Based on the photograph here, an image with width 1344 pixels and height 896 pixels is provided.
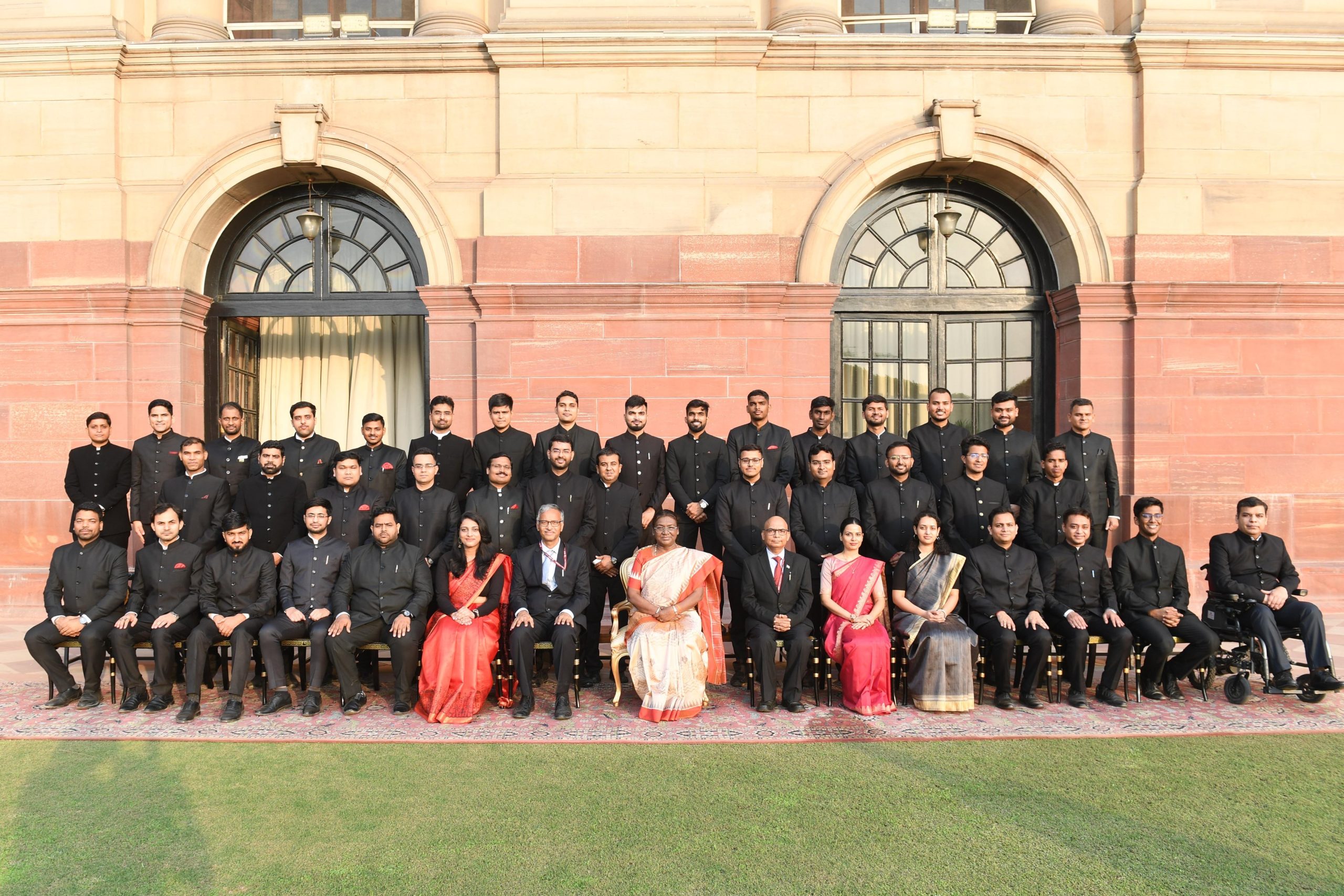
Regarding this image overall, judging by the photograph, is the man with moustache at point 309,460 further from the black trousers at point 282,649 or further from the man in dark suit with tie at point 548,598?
the man in dark suit with tie at point 548,598

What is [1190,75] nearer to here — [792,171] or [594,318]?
[792,171]

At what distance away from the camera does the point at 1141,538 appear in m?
6.64

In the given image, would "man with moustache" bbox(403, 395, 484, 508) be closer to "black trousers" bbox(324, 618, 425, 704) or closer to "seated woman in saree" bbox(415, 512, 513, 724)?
"seated woman in saree" bbox(415, 512, 513, 724)

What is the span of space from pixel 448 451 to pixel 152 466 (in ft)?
8.24

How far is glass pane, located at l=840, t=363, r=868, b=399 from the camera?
33.2 feet

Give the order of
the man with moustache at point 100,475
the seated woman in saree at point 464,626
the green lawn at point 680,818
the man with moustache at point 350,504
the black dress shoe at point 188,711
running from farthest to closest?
the man with moustache at point 100,475, the man with moustache at point 350,504, the seated woman in saree at point 464,626, the black dress shoe at point 188,711, the green lawn at point 680,818

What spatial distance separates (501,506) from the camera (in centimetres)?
699

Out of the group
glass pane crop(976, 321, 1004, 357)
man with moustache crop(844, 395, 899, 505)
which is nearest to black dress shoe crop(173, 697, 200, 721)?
man with moustache crop(844, 395, 899, 505)

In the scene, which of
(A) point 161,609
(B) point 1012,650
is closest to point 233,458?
(A) point 161,609

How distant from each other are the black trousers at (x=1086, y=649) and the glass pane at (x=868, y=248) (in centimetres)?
502

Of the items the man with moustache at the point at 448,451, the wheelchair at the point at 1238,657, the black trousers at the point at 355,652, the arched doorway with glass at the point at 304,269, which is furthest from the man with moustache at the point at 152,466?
the wheelchair at the point at 1238,657

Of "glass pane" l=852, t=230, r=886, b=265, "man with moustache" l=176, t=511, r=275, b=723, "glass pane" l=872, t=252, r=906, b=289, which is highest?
"glass pane" l=852, t=230, r=886, b=265

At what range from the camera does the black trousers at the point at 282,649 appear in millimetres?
6098

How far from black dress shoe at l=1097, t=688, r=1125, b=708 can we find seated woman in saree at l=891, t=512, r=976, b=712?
32.8 inches
